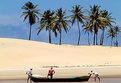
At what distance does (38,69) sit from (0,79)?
707cm

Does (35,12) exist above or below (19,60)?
above

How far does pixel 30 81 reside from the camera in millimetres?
52219

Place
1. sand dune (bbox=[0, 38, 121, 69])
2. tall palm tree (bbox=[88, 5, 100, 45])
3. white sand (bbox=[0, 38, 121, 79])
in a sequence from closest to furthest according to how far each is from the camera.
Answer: white sand (bbox=[0, 38, 121, 79]) < sand dune (bbox=[0, 38, 121, 69]) < tall palm tree (bbox=[88, 5, 100, 45])

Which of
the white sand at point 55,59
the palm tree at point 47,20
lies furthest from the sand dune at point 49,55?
the palm tree at point 47,20

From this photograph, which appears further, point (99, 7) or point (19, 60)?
point (99, 7)

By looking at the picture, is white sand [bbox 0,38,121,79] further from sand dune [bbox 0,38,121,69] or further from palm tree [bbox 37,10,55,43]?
palm tree [bbox 37,10,55,43]

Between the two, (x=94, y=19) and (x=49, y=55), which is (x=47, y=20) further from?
(x=49, y=55)

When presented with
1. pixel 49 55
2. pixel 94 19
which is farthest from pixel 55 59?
pixel 94 19

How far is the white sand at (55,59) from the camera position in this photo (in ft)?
208

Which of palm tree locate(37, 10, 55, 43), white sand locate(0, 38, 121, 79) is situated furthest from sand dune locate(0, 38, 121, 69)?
palm tree locate(37, 10, 55, 43)

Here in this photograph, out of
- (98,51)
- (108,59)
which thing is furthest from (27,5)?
(108,59)

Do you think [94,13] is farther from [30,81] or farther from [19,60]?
[30,81]

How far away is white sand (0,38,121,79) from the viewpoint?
63.5m

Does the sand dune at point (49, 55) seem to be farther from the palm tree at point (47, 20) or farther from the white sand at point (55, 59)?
the palm tree at point (47, 20)
